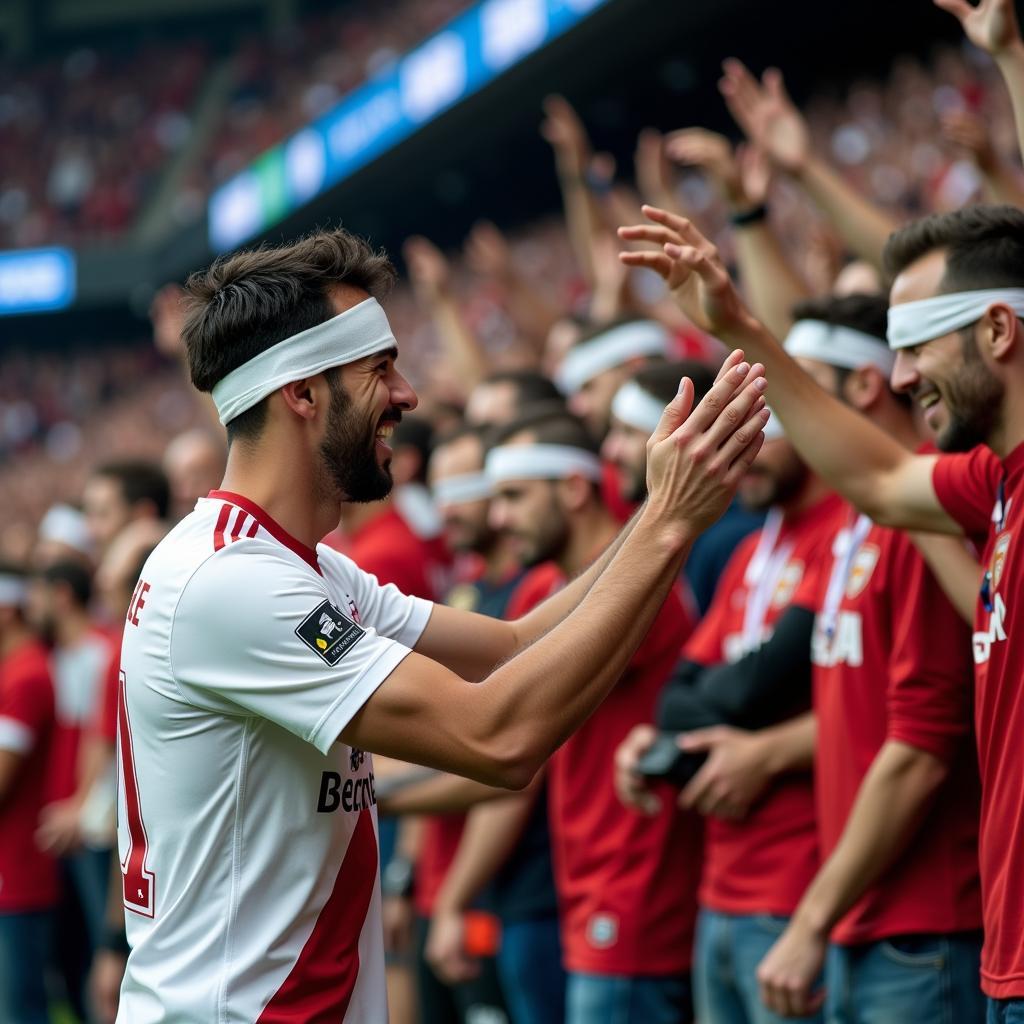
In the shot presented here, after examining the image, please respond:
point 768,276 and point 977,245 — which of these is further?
point 768,276

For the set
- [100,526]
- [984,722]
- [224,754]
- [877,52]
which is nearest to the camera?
[224,754]

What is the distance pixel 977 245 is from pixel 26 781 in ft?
19.4

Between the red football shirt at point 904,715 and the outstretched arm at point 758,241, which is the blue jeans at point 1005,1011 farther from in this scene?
the outstretched arm at point 758,241

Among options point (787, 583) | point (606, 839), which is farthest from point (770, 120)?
point (606, 839)

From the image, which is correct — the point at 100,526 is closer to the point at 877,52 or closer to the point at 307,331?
the point at 307,331

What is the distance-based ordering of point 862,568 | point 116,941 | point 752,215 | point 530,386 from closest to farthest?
point 862,568
point 752,215
point 530,386
point 116,941

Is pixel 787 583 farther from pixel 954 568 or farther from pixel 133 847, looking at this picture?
pixel 133 847

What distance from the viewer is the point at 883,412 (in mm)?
4156

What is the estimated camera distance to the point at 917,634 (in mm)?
3641

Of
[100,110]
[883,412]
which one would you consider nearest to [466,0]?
[100,110]

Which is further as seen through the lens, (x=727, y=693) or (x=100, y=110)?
(x=100, y=110)

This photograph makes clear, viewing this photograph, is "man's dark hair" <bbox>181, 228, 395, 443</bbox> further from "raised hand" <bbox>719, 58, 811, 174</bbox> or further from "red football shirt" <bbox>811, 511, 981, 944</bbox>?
"raised hand" <bbox>719, 58, 811, 174</bbox>

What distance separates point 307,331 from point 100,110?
2857 centimetres

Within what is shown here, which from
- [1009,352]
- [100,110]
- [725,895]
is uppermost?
[100,110]
